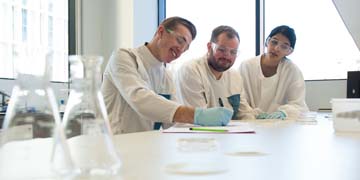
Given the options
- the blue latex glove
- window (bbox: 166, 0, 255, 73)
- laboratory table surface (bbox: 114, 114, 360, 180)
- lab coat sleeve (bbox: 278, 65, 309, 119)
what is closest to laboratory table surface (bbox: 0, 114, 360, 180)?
laboratory table surface (bbox: 114, 114, 360, 180)

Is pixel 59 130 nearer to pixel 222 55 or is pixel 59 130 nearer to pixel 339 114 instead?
pixel 339 114

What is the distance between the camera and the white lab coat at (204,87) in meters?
2.31

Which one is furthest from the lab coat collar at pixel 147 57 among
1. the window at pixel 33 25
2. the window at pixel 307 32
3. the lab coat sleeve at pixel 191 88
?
the window at pixel 307 32

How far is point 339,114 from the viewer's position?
1.37 metres

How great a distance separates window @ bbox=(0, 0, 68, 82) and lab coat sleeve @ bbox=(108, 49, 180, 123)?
919mm

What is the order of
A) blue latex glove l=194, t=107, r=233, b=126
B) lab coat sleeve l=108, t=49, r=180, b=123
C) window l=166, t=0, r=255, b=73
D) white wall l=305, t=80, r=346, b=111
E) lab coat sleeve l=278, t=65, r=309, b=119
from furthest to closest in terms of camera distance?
1. window l=166, t=0, r=255, b=73
2. white wall l=305, t=80, r=346, b=111
3. lab coat sleeve l=278, t=65, r=309, b=119
4. lab coat sleeve l=108, t=49, r=180, b=123
5. blue latex glove l=194, t=107, r=233, b=126

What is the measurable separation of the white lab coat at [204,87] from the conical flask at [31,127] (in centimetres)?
178

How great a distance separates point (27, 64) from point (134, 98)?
130cm

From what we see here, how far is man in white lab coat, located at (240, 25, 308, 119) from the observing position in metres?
2.74

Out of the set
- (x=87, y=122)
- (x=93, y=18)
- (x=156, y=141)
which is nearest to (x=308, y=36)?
(x=93, y=18)

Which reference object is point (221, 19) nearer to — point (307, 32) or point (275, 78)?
point (307, 32)

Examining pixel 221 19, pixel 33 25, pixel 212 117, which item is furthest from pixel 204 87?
pixel 33 25

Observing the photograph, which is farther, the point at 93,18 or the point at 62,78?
the point at 93,18

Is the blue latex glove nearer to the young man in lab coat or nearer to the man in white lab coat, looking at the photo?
the young man in lab coat
